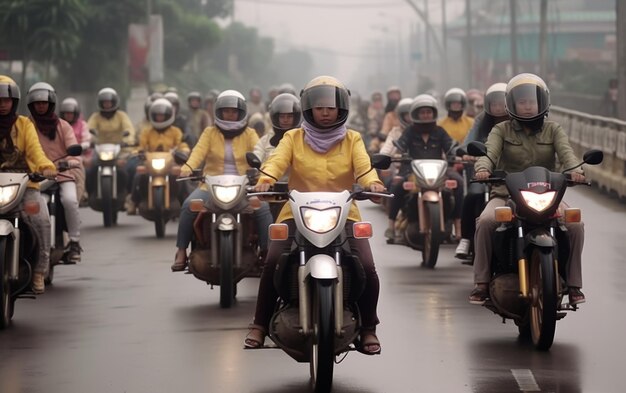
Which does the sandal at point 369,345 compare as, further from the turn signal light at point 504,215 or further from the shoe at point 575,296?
the shoe at point 575,296

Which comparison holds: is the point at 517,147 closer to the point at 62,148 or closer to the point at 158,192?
the point at 62,148

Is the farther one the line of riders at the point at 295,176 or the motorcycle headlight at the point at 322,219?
the line of riders at the point at 295,176

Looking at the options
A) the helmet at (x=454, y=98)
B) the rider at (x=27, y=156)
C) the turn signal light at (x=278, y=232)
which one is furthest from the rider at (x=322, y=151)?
the helmet at (x=454, y=98)

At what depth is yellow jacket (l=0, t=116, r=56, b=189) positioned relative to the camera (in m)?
12.9

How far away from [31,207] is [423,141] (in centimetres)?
616

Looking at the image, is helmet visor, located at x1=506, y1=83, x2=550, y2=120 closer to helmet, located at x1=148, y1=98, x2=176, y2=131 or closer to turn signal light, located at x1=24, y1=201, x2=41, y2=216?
turn signal light, located at x1=24, y1=201, x2=41, y2=216

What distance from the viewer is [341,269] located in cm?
930

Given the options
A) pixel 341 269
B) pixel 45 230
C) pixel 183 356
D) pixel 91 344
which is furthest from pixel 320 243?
pixel 45 230

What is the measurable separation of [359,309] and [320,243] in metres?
0.61

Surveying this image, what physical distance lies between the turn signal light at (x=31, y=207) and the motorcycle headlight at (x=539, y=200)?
371 cm

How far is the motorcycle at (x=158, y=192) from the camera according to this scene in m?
20.9

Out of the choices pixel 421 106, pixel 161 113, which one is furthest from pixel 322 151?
pixel 161 113

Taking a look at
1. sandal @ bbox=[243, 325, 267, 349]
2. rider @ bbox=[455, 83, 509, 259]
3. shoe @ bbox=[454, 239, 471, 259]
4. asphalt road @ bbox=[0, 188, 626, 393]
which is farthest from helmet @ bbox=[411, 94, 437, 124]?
sandal @ bbox=[243, 325, 267, 349]

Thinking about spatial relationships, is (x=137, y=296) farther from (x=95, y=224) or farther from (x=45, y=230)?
(x=95, y=224)
